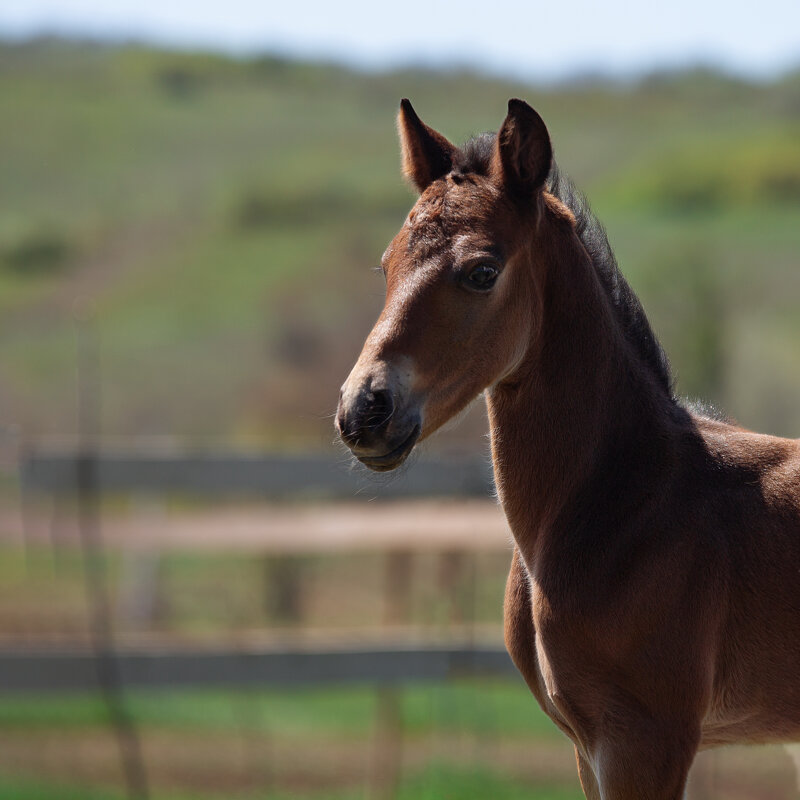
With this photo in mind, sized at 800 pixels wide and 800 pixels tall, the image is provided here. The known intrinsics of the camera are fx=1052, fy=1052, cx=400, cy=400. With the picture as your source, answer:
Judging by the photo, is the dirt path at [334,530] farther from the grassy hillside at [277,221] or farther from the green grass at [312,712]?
the grassy hillside at [277,221]

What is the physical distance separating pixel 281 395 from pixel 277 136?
27241mm

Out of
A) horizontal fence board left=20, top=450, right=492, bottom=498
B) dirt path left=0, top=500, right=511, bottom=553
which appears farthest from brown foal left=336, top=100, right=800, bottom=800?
horizontal fence board left=20, top=450, right=492, bottom=498

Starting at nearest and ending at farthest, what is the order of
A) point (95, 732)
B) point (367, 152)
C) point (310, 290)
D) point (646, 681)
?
point (646, 681) < point (95, 732) < point (310, 290) < point (367, 152)

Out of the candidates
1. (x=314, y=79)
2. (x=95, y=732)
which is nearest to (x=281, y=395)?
(x=95, y=732)

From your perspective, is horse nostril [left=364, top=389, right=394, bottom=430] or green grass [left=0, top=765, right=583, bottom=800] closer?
horse nostril [left=364, top=389, right=394, bottom=430]

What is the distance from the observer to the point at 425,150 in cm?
259

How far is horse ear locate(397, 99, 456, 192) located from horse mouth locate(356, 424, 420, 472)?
72cm

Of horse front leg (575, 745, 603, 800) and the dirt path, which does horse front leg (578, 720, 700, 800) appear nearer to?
horse front leg (575, 745, 603, 800)

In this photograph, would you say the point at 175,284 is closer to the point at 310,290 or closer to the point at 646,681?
the point at 310,290

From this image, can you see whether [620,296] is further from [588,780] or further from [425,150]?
[588,780]

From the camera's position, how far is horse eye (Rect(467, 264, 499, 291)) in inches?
91.0

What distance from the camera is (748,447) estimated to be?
2.54m

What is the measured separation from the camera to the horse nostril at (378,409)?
212 cm

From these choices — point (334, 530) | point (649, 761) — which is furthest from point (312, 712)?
point (649, 761)
